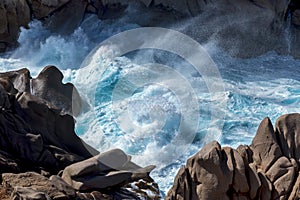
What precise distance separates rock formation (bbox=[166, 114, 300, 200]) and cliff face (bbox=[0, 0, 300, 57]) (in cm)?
1063

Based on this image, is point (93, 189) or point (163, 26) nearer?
point (93, 189)

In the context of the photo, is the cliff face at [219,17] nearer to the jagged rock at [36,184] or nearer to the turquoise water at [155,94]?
the turquoise water at [155,94]

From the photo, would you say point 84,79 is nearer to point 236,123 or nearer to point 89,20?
point 89,20

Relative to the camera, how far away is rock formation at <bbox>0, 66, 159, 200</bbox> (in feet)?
28.0

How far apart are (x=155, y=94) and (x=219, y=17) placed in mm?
4614

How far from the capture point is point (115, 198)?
9.24 m

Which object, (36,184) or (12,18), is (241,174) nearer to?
(36,184)

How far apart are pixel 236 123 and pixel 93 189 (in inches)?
224

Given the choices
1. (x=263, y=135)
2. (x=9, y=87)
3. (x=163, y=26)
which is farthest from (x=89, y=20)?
(x=263, y=135)

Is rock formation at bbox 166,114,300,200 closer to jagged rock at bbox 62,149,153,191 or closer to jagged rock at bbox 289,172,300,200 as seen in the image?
jagged rock at bbox 289,172,300,200

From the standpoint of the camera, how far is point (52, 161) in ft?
32.0

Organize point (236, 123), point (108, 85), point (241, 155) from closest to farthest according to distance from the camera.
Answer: point (241, 155)
point (236, 123)
point (108, 85)

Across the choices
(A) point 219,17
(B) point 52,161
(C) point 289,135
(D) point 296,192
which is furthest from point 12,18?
(D) point 296,192

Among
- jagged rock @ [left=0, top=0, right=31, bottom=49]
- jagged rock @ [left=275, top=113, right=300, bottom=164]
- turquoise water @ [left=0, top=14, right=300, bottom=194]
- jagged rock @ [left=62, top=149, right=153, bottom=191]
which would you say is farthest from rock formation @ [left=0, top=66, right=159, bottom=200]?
jagged rock @ [left=0, top=0, right=31, bottom=49]
